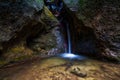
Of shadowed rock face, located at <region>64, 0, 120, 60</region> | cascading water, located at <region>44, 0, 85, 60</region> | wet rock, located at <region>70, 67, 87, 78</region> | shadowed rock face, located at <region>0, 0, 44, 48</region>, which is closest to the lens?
wet rock, located at <region>70, 67, 87, 78</region>

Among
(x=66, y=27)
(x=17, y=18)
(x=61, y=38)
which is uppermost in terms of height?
(x=17, y=18)

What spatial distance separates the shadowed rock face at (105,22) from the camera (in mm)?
5578

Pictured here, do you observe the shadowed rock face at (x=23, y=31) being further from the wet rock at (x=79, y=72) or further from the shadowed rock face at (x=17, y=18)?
the wet rock at (x=79, y=72)

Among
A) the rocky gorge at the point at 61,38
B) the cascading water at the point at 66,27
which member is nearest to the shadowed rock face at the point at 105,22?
the rocky gorge at the point at 61,38

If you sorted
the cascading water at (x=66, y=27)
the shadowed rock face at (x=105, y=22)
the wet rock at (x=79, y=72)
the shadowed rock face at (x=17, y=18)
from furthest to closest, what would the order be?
the cascading water at (x=66, y=27) → the shadowed rock face at (x=105, y=22) → the shadowed rock face at (x=17, y=18) → the wet rock at (x=79, y=72)

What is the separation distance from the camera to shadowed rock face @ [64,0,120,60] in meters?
5.58

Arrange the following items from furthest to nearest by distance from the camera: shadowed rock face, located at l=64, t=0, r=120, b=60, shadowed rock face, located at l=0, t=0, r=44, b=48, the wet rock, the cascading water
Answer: the cascading water, shadowed rock face, located at l=64, t=0, r=120, b=60, shadowed rock face, located at l=0, t=0, r=44, b=48, the wet rock

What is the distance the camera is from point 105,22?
5812 millimetres

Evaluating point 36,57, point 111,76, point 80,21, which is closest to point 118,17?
point 80,21

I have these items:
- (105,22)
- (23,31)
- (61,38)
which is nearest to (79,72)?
(105,22)

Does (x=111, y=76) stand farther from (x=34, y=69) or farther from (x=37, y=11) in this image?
(x=37, y=11)

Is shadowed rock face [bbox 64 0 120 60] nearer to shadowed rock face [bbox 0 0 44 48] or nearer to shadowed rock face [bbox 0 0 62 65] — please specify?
shadowed rock face [bbox 0 0 62 65]

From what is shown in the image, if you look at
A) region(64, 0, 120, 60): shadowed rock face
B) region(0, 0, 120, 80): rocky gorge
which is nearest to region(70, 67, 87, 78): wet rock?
region(0, 0, 120, 80): rocky gorge

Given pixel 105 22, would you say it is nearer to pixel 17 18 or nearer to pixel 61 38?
pixel 61 38
